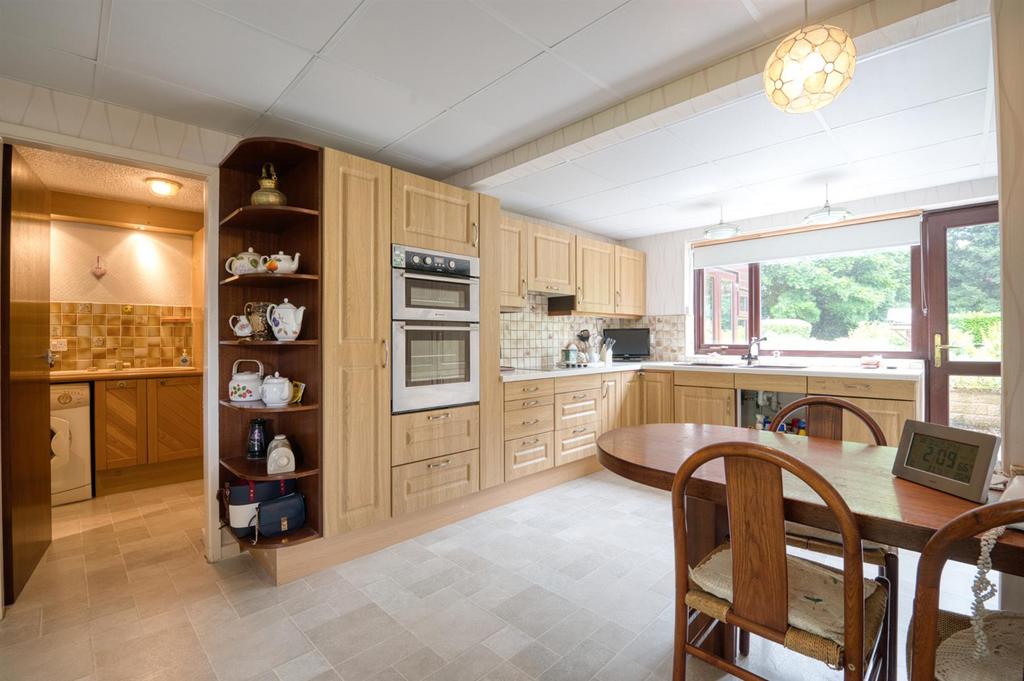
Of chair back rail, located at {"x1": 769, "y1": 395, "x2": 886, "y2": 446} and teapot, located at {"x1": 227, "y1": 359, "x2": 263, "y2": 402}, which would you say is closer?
chair back rail, located at {"x1": 769, "y1": 395, "x2": 886, "y2": 446}

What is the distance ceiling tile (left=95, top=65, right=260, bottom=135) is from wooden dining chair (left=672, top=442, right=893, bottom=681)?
2.64 meters

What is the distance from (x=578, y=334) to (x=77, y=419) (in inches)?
166

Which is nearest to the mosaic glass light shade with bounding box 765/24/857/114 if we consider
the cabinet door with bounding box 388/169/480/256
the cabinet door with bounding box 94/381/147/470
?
the cabinet door with bounding box 388/169/480/256

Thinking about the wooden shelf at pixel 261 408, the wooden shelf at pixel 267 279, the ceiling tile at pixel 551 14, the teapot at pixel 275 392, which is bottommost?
the wooden shelf at pixel 261 408

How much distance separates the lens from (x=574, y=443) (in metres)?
3.79

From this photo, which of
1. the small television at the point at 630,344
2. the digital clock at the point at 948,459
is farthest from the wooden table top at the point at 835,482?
the small television at the point at 630,344

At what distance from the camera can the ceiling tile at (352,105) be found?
209cm

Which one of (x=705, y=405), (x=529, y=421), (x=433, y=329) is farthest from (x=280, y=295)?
(x=705, y=405)

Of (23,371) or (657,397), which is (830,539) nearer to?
(657,397)

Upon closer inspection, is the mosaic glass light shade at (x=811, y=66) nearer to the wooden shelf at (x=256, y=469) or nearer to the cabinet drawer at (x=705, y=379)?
the wooden shelf at (x=256, y=469)

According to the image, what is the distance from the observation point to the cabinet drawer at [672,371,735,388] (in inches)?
155

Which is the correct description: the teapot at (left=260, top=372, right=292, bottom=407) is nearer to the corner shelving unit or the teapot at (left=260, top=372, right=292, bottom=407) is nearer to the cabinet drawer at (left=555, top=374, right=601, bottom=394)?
the corner shelving unit

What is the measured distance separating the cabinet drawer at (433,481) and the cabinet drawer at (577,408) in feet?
2.89

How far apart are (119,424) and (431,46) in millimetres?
3885
